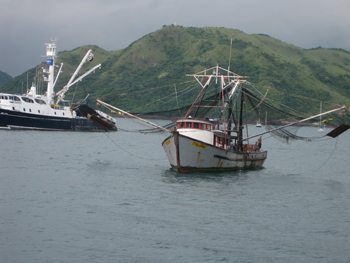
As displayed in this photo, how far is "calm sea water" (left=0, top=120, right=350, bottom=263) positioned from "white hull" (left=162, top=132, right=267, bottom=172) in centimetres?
122

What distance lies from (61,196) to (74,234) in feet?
42.8

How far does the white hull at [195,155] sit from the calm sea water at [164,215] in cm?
122

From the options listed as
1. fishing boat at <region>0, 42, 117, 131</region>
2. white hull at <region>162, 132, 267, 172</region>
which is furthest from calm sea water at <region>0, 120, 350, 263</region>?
fishing boat at <region>0, 42, 117, 131</region>

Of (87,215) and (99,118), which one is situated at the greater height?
(99,118)

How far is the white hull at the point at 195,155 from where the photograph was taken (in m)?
63.0

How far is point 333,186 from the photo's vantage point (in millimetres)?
66062

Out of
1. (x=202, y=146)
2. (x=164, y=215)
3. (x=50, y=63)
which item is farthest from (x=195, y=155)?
(x=50, y=63)

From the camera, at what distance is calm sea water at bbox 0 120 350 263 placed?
34.8 meters

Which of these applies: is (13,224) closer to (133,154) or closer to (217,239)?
(217,239)

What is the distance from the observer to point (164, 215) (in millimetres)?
43969

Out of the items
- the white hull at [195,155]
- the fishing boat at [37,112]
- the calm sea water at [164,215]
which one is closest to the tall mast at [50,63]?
the fishing boat at [37,112]

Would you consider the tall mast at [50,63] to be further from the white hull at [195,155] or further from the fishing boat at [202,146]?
the white hull at [195,155]

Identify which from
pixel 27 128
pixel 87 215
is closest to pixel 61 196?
pixel 87 215

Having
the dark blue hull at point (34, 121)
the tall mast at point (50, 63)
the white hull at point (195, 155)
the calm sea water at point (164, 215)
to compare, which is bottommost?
the calm sea water at point (164, 215)
